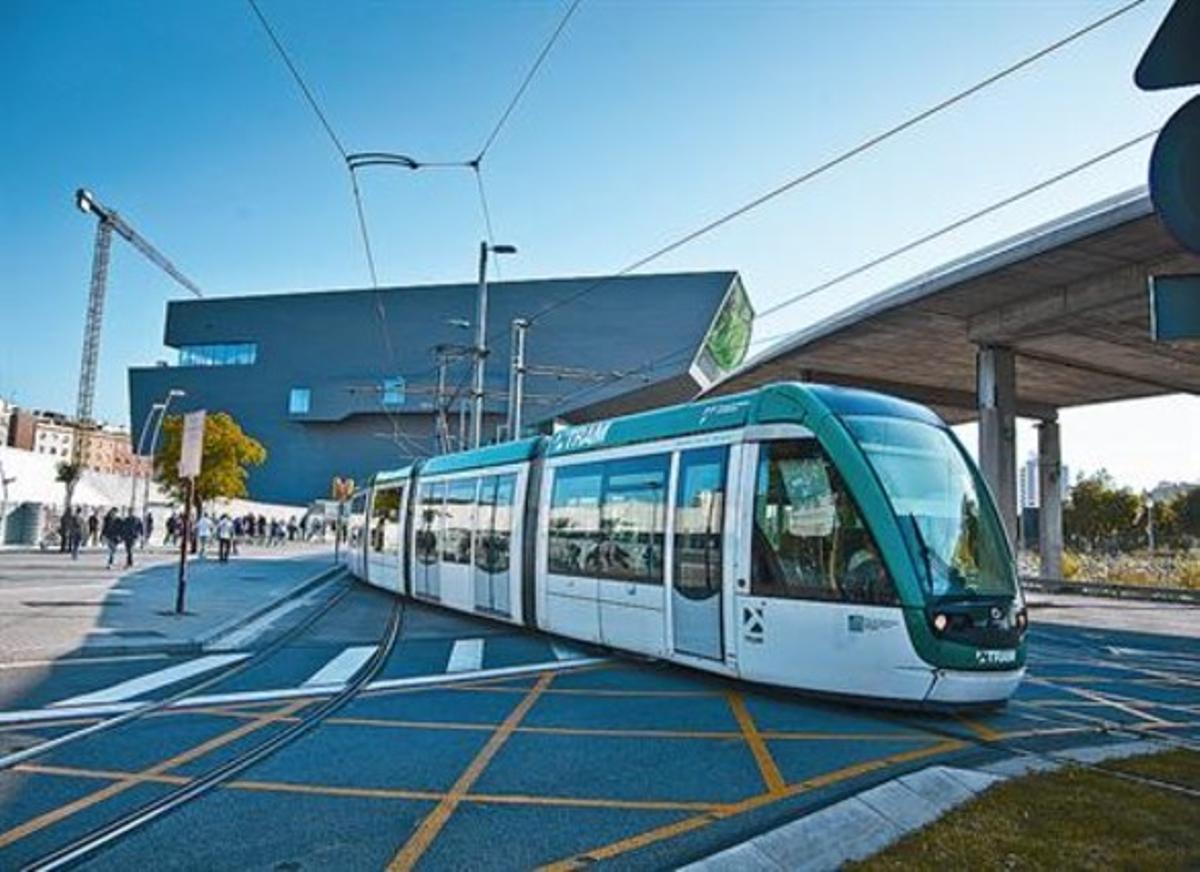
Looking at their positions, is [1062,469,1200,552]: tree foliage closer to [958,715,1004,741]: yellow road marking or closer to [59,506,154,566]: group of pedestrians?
[59,506,154,566]: group of pedestrians

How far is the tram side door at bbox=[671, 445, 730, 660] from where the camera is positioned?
32.3ft

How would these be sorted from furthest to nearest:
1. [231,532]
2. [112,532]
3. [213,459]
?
[213,459] < [231,532] < [112,532]

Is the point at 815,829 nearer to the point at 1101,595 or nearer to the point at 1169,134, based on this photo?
the point at 1169,134

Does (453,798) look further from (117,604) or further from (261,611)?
(117,604)

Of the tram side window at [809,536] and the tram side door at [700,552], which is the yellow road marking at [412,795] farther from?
the tram side door at [700,552]

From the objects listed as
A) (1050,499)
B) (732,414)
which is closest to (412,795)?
(732,414)

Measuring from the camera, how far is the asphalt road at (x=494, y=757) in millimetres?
5078

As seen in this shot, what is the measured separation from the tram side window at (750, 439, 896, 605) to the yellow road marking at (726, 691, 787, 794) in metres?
1.12

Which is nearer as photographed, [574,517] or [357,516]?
[574,517]

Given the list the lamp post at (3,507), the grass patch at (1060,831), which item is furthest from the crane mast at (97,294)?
the grass patch at (1060,831)

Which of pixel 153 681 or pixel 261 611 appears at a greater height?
pixel 261 611

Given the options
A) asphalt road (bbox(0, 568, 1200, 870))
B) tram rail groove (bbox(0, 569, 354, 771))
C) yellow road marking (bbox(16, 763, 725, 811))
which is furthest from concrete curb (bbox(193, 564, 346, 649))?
yellow road marking (bbox(16, 763, 725, 811))

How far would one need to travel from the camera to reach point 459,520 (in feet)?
54.3

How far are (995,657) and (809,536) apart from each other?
6.24 feet
